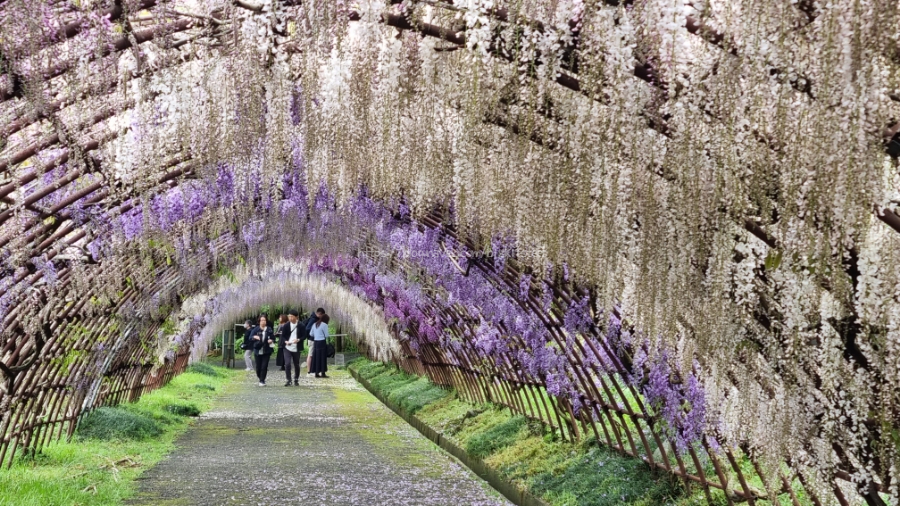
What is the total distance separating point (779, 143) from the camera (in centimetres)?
294

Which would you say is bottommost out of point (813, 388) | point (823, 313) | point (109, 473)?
point (109, 473)

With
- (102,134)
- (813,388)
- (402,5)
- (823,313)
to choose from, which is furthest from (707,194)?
(102,134)

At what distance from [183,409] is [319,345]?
10951mm

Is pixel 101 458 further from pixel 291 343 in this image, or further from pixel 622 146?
pixel 291 343

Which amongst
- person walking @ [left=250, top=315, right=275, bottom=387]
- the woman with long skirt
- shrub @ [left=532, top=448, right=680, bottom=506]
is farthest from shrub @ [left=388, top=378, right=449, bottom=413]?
shrub @ [left=532, top=448, right=680, bottom=506]

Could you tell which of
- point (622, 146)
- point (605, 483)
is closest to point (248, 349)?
point (605, 483)

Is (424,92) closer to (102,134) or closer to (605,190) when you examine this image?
(605,190)

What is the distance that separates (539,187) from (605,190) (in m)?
0.50

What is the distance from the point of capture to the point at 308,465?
908 centimetres

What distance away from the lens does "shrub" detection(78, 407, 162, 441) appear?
10266 millimetres

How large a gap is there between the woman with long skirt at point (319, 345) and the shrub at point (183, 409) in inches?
320

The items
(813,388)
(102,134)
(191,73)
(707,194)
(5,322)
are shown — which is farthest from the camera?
(5,322)

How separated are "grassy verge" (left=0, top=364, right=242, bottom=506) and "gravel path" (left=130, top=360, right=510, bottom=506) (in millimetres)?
217

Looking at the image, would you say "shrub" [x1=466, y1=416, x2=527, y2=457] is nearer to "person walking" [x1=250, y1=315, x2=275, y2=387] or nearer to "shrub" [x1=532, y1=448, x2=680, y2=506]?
"shrub" [x1=532, y1=448, x2=680, y2=506]
